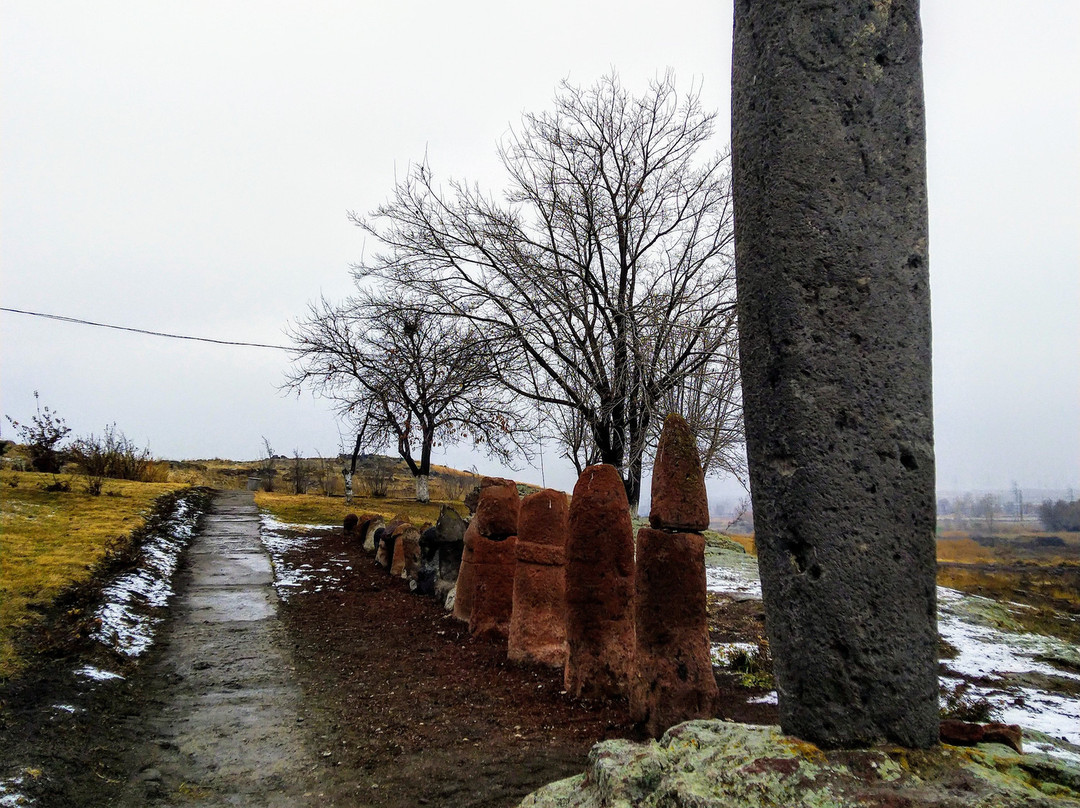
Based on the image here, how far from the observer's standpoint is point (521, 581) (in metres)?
7.54

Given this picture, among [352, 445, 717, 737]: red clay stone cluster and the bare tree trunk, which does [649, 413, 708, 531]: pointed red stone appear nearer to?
[352, 445, 717, 737]: red clay stone cluster

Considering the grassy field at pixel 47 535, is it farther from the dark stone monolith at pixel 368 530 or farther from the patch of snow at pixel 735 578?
the patch of snow at pixel 735 578

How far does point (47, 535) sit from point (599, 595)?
29.2ft

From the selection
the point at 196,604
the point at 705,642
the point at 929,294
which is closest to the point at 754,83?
the point at 929,294

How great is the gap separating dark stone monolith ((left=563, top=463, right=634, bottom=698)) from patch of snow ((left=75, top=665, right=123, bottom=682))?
3954mm

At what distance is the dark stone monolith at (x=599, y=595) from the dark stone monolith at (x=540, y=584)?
97cm

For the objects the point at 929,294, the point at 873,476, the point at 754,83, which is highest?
the point at 754,83

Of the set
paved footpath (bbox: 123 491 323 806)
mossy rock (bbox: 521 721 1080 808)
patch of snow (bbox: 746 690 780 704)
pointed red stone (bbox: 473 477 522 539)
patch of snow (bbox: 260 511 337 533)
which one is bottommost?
paved footpath (bbox: 123 491 323 806)

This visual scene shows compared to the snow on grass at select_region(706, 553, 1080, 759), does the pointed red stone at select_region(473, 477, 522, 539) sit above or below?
above

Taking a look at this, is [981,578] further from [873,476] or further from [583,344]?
[873,476]

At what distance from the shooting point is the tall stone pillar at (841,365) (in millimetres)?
2762

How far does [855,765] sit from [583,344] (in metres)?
11.6

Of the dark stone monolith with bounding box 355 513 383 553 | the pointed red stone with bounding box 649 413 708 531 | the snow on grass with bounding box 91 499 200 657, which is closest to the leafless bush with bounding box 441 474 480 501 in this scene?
the dark stone monolith with bounding box 355 513 383 553

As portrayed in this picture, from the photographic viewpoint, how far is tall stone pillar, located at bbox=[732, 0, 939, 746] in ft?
9.06
